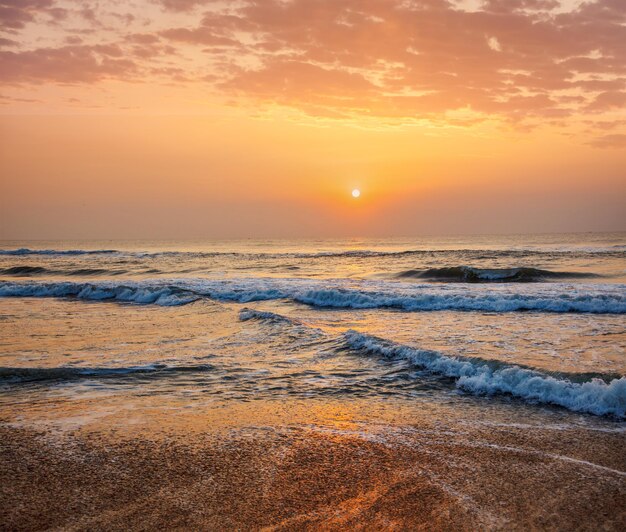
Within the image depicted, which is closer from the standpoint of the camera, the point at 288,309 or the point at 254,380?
the point at 254,380

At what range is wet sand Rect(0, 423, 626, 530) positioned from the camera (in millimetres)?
4211

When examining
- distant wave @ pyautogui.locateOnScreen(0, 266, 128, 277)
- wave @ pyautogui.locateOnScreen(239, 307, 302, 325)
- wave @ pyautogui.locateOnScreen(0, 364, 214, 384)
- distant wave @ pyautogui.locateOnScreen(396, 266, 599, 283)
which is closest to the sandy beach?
wave @ pyautogui.locateOnScreen(0, 364, 214, 384)

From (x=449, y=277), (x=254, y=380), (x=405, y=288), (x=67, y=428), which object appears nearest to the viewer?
(x=67, y=428)

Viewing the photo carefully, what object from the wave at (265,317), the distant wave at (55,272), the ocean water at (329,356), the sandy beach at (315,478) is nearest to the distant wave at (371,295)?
the ocean water at (329,356)

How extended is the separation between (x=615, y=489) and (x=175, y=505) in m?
3.83

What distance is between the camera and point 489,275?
31.9m

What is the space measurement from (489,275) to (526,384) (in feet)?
82.6

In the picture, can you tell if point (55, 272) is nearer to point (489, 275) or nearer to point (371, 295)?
point (371, 295)

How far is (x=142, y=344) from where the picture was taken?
1205 cm

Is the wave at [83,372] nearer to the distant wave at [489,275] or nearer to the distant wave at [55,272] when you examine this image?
the distant wave at [489,275]

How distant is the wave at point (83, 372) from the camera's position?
887 cm

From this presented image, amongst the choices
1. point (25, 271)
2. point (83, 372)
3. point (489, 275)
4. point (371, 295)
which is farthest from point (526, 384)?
point (25, 271)

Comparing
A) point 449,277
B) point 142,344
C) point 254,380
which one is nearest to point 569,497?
point 254,380

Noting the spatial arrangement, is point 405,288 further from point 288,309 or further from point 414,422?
point 414,422
